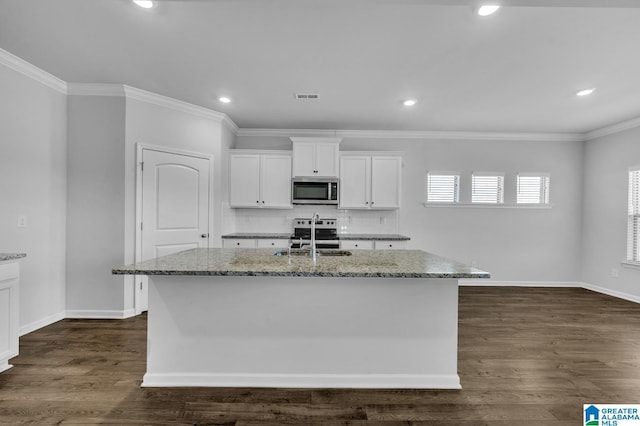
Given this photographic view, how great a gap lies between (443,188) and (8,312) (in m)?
5.53

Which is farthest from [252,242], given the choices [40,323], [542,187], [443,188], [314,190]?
[542,187]

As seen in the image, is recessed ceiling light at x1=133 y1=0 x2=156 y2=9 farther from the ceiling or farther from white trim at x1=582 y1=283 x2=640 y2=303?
white trim at x1=582 y1=283 x2=640 y2=303

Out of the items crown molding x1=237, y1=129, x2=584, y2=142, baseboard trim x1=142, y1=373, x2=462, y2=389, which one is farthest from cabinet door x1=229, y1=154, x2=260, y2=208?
baseboard trim x1=142, y1=373, x2=462, y2=389

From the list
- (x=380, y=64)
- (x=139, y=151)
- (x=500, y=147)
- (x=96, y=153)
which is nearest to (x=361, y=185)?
(x=380, y=64)

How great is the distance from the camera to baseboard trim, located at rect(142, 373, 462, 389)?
2201 millimetres

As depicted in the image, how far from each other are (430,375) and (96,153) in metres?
4.03

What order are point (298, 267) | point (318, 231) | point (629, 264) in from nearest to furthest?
point (298, 267) → point (629, 264) → point (318, 231)

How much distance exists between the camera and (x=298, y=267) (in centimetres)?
201

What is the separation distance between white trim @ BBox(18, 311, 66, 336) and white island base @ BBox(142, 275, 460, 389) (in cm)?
188

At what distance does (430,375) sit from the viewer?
223cm

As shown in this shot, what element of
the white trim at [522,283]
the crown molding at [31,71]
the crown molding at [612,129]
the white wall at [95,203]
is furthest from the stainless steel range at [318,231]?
the crown molding at [612,129]

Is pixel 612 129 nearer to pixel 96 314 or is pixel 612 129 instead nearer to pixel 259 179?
pixel 259 179

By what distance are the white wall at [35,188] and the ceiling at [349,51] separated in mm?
357

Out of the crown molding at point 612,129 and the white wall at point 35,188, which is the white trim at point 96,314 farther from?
the crown molding at point 612,129
